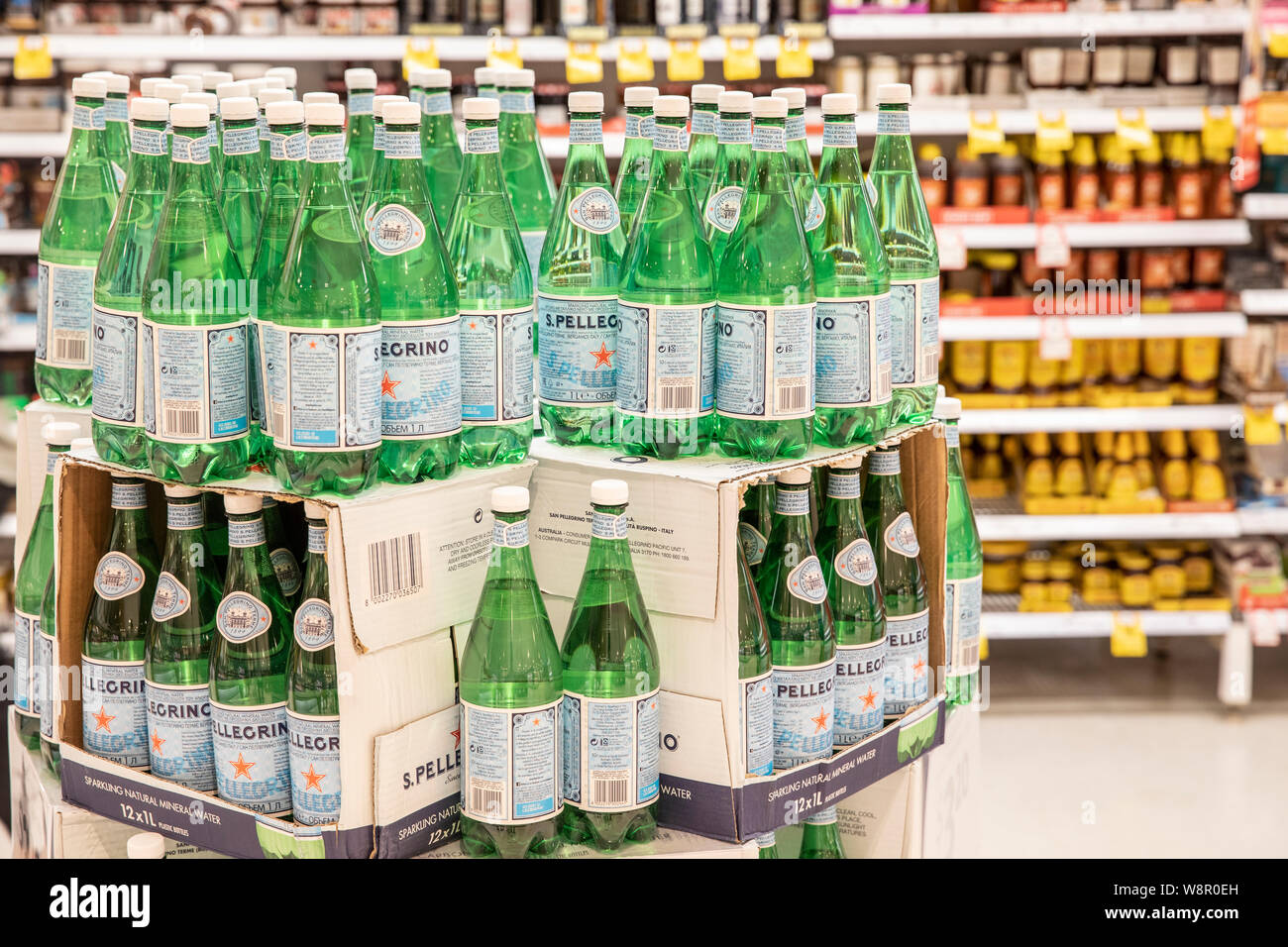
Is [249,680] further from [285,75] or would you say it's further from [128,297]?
[285,75]

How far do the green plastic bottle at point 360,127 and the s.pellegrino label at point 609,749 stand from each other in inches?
27.7

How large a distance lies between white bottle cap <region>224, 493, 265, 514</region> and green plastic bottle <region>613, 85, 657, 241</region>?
518 millimetres

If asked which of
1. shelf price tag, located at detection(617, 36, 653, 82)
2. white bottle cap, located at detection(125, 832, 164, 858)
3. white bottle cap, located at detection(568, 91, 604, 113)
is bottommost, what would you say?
white bottle cap, located at detection(125, 832, 164, 858)

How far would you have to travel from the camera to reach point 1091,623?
14.0 ft

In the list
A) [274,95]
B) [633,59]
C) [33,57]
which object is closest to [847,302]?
[274,95]

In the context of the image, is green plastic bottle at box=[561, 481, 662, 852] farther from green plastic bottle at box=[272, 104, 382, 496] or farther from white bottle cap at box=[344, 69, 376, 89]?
white bottle cap at box=[344, 69, 376, 89]

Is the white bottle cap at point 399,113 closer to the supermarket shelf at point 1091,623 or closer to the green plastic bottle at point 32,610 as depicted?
the green plastic bottle at point 32,610

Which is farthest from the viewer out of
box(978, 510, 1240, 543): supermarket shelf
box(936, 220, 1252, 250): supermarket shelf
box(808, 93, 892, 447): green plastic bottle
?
box(978, 510, 1240, 543): supermarket shelf

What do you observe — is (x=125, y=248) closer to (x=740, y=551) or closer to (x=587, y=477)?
(x=587, y=477)

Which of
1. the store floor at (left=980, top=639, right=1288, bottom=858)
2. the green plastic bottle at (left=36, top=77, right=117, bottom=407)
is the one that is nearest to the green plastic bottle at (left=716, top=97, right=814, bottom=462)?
the green plastic bottle at (left=36, top=77, right=117, bottom=407)

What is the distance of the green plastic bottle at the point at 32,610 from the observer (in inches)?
69.3

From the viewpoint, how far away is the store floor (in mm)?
3496

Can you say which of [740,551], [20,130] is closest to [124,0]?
[20,130]
